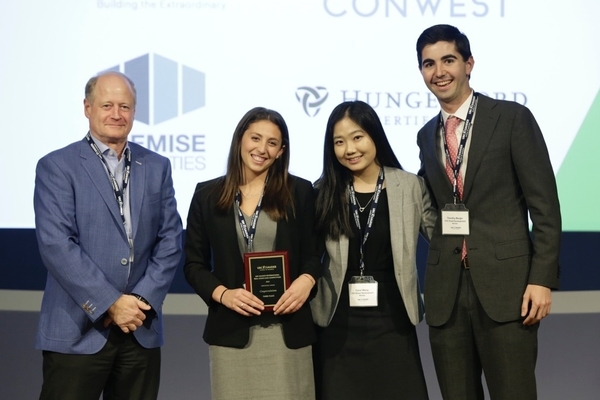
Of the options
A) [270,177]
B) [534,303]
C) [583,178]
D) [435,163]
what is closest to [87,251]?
[270,177]

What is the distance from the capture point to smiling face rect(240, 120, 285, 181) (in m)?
2.87

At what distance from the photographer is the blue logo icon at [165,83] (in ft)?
14.6

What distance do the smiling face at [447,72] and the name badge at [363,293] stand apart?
795 millimetres

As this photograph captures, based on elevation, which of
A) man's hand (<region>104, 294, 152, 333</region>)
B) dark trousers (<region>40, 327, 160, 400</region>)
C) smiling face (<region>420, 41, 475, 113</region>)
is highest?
smiling face (<region>420, 41, 475, 113</region>)

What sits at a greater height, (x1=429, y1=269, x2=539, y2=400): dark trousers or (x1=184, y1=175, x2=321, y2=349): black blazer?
(x1=184, y1=175, x2=321, y2=349): black blazer


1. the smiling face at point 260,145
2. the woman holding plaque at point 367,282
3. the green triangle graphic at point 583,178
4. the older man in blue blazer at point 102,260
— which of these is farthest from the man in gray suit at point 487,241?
the green triangle graphic at point 583,178

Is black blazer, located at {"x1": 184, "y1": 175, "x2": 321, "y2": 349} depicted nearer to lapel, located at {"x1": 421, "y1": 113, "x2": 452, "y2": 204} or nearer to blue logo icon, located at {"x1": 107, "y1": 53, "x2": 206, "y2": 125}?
lapel, located at {"x1": 421, "y1": 113, "x2": 452, "y2": 204}

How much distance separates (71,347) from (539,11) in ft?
10.8

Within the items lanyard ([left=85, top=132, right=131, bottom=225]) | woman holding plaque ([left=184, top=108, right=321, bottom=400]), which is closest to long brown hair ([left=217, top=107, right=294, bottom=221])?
woman holding plaque ([left=184, top=108, right=321, bottom=400])

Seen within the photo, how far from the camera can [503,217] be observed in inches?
112

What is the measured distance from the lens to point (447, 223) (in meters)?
2.87

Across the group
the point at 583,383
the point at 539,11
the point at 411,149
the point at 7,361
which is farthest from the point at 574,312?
the point at 7,361

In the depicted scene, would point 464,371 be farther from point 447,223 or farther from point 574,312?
point 574,312

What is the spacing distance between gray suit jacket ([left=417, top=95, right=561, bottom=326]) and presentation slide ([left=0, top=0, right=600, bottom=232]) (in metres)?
1.55
